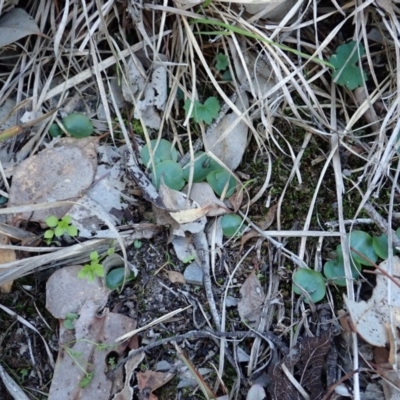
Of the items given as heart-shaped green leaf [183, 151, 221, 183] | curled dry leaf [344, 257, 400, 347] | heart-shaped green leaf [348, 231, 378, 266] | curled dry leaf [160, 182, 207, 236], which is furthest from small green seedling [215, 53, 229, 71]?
curled dry leaf [344, 257, 400, 347]

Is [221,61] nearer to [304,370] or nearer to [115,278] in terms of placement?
[115,278]

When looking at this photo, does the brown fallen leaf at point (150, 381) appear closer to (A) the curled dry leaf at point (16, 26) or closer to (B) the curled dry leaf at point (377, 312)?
(B) the curled dry leaf at point (377, 312)

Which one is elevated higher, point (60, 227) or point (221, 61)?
point (221, 61)

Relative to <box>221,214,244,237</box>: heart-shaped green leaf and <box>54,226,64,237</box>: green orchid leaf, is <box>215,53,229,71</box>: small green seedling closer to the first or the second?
<box>221,214,244,237</box>: heart-shaped green leaf

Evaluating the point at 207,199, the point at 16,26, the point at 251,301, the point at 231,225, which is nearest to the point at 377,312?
the point at 251,301

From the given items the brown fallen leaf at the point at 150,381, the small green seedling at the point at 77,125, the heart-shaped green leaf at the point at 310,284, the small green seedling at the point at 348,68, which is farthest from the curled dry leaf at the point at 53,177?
the small green seedling at the point at 348,68

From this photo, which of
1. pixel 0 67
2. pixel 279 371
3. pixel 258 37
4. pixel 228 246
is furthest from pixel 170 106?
pixel 279 371
